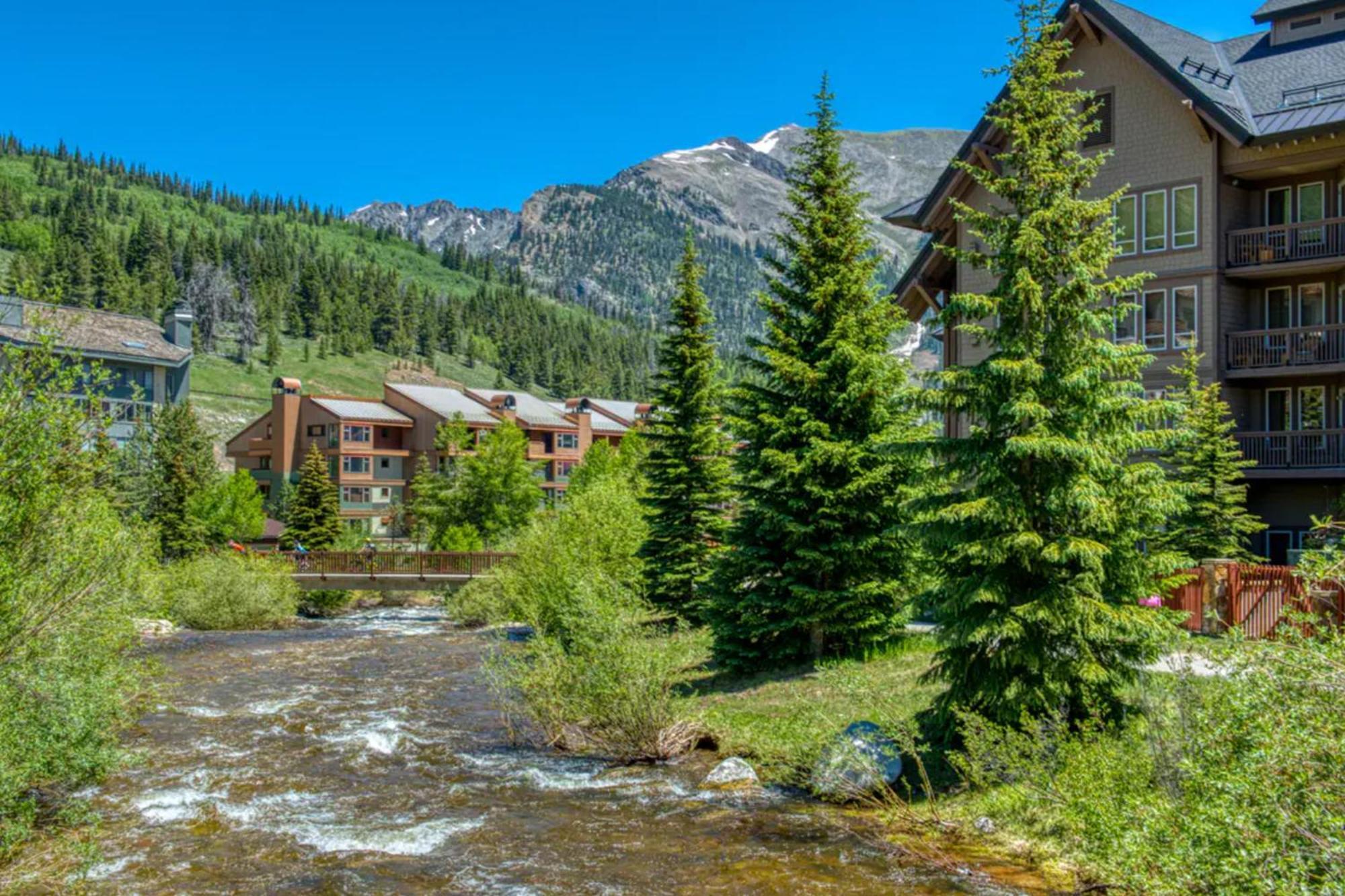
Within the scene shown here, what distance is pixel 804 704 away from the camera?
1869 cm

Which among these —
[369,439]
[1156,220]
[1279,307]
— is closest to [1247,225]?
[1156,220]

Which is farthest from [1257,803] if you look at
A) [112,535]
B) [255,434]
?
[255,434]

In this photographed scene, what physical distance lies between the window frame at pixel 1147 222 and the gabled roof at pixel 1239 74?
2282 mm

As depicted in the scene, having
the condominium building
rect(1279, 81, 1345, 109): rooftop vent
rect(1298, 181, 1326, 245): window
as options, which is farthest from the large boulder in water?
the condominium building

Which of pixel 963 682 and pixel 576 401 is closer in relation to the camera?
pixel 963 682

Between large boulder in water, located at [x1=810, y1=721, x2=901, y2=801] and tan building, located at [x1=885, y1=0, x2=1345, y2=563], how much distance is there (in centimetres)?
1521

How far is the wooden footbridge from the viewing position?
48.9 meters

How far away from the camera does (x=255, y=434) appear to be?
8788 centimetres

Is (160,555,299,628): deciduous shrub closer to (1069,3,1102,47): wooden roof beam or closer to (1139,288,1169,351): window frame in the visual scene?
(1139,288,1169,351): window frame

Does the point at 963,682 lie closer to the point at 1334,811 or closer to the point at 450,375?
the point at 1334,811

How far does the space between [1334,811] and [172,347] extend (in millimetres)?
75267

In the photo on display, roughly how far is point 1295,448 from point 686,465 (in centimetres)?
1643

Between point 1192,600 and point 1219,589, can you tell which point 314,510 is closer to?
point 1192,600

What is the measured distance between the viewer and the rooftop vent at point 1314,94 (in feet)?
91.7
